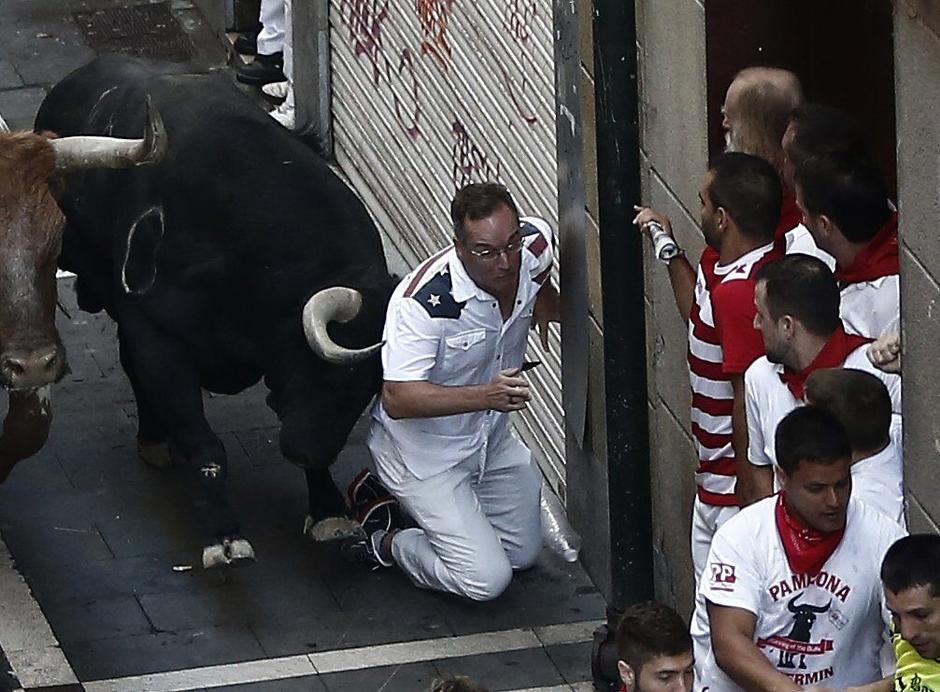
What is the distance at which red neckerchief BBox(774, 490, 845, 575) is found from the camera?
628 cm

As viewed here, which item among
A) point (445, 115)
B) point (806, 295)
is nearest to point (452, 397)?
point (806, 295)

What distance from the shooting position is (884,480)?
6.68 m

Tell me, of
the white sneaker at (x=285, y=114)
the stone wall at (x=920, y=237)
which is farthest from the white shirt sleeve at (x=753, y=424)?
the white sneaker at (x=285, y=114)

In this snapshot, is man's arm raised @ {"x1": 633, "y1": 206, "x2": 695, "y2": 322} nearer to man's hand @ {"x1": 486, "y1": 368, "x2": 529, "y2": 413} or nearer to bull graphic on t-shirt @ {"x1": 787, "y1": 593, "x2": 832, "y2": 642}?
man's hand @ {"x1": 486, "y1": 368, "x2": 529, "y2": 413}

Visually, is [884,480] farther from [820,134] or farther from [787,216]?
[787,216]

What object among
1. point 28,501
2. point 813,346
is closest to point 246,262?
point 28,501

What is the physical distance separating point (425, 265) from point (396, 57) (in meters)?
3.89

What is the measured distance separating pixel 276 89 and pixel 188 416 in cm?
550

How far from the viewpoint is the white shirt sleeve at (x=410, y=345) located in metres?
8.73

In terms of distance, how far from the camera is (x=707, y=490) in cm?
773

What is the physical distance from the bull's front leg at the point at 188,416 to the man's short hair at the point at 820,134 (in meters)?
3.41

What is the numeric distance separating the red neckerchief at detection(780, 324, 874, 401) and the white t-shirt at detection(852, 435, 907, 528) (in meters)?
0.28

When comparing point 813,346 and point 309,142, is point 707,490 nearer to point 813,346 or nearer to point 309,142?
point 813,346

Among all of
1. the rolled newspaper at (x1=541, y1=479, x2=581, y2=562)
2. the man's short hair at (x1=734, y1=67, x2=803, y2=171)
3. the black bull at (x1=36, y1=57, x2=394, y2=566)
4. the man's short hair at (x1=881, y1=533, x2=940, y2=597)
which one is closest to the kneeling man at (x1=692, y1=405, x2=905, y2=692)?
the man's short hair at (x1=881, y1=533, x2=940, y2=597)
